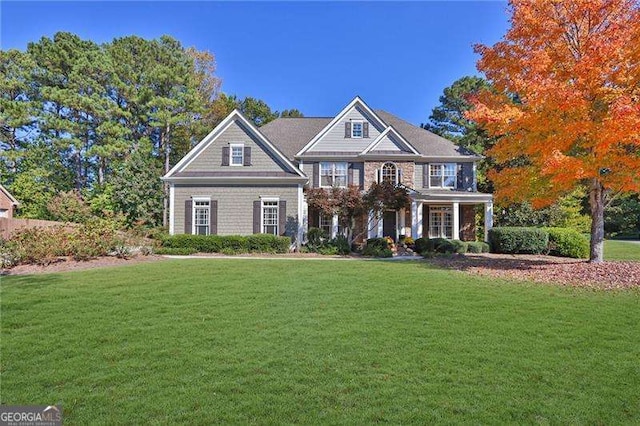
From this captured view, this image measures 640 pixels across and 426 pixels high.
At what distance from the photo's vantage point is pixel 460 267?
12125mm

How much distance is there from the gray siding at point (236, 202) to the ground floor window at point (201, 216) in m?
0.43

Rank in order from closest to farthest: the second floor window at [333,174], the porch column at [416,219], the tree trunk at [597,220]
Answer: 1. the tree trunk at [597,220]
2. the porch column at [416,219]
3. the second floor window at [333,174]

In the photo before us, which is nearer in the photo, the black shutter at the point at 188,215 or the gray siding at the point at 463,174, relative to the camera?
the black shutter at the point at 188,215

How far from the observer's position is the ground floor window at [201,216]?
19.1m

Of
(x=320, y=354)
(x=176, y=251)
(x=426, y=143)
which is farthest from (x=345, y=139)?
(x=320, y=354)

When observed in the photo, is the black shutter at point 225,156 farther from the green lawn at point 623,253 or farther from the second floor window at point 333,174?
the green lawn at point 623,253

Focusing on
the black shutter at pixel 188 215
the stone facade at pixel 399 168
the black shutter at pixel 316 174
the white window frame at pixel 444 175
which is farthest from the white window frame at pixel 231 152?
the white window frame at pixel 444 175

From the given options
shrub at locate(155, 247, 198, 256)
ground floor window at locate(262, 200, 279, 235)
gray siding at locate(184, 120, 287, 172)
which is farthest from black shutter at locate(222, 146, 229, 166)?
shrub at locate(155, 247, 198, 256)

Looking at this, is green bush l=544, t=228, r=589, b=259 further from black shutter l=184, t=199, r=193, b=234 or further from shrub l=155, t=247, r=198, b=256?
black shutter l=184, t=199, r=193, b=234

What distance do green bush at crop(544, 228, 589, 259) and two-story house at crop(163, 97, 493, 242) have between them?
10.2 ft

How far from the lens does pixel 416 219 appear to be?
20.5m

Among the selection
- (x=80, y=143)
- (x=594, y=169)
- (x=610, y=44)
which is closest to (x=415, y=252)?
(x=594, y=169)

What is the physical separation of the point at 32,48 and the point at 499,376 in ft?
117

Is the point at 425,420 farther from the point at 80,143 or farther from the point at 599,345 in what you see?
the point at 80,143
